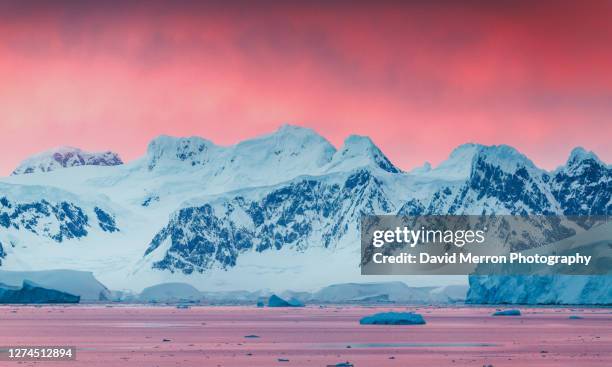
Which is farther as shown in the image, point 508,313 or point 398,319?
point 508,313

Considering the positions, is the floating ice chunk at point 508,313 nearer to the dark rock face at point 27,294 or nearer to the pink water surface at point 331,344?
the pink water surface at point 331,344

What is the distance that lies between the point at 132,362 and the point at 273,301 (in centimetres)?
13648

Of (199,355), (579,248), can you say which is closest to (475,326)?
(199,355)

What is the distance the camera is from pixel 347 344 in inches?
2825

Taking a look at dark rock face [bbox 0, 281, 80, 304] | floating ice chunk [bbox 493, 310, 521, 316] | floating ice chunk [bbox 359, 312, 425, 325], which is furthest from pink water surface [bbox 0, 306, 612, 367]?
dark rock face [bbox 0, 281, 80, 304]

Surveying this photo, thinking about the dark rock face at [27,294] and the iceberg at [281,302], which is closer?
the iceberg at [281,302]

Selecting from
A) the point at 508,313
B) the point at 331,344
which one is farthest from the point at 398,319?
the point at 508,313

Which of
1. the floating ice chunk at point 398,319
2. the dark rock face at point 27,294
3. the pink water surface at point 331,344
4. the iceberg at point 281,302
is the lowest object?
the pink water surface at point 331,344

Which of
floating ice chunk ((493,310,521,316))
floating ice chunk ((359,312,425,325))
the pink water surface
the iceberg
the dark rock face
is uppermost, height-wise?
the dark rock face

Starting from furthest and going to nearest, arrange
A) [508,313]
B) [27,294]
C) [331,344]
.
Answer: [27,294] → [508,313] → [331,344]

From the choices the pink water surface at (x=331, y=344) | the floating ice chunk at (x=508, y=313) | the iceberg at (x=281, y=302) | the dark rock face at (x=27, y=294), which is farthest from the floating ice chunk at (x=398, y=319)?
the dark rock face at (x=27, y=294)

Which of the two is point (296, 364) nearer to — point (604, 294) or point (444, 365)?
point (444, 365)

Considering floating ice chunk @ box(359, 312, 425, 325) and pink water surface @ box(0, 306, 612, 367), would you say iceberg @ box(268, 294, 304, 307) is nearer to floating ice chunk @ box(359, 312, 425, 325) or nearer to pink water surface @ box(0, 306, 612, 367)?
pink water surface @ box(0, 306, 612, 367)

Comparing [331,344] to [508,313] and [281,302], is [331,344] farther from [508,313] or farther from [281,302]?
[281,302]
